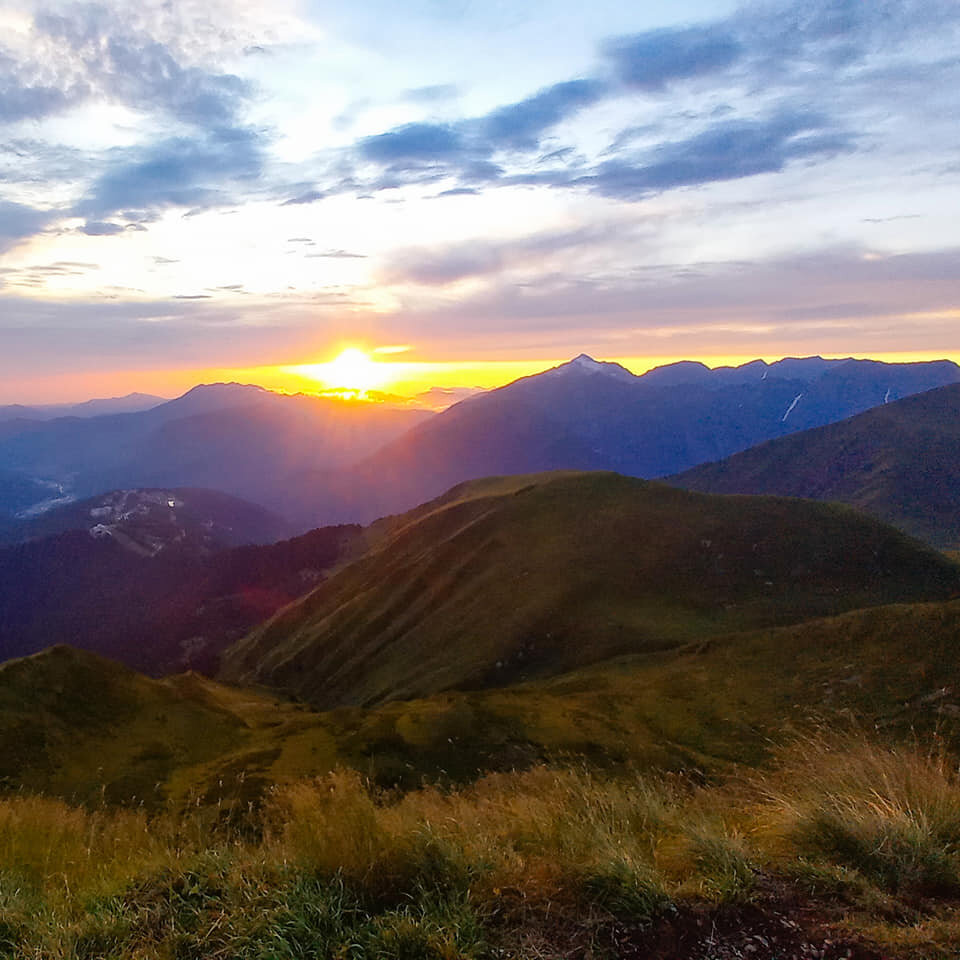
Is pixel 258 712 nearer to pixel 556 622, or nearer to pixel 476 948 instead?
pixel 556 622

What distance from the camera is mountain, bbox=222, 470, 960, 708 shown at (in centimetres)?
6050

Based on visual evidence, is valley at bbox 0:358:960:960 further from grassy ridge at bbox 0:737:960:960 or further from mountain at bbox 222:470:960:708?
mountain at bbox 222:470:960:708

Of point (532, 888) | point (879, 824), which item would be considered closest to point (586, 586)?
point (879, 824)

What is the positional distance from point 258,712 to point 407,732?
29.2 meters

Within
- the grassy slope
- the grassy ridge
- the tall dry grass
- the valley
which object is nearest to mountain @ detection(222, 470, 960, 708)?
the valley

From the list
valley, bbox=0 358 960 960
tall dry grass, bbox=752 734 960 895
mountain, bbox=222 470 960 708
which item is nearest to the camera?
valley, bbox=0 358 960 960

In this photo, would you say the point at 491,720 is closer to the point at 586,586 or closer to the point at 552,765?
the point at 552,765

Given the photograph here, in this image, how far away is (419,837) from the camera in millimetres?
6062

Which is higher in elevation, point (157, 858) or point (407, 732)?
point (157, 858)

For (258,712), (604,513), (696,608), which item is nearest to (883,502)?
(604,513)


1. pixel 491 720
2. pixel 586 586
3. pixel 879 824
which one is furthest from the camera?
pixel 586 586

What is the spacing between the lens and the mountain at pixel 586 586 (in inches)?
2382

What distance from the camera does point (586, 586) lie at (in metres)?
71.1

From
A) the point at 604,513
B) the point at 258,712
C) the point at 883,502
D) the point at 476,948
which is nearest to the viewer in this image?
the point at 476,948
